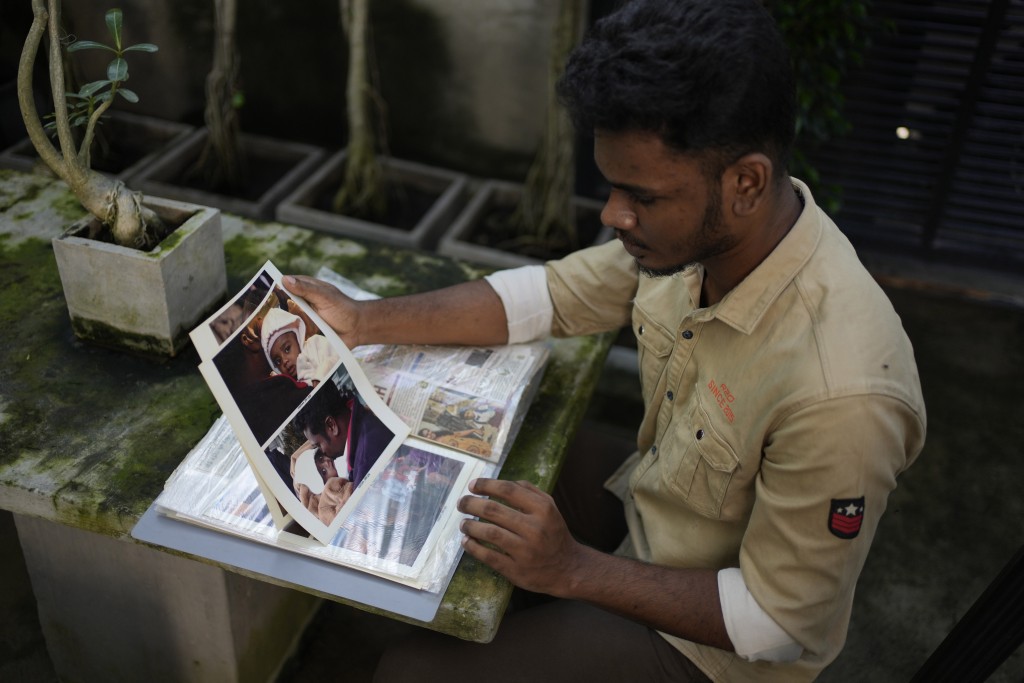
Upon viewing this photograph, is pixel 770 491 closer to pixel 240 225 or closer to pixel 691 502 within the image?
pixel 691 502

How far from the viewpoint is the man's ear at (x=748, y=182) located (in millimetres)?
1181

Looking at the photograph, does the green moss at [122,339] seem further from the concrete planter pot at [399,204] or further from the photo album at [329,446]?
the concrete planter pot at [399,204]

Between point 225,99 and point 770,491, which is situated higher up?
point 770,491

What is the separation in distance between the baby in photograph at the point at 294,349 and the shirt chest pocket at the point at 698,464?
54cm

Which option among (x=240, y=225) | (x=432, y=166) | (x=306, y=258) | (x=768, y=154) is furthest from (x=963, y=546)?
(x=432, y=166)

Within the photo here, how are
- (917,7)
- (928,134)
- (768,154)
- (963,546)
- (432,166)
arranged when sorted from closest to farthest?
(768,154), (963,546), (917,7), (928,134), (432,166)

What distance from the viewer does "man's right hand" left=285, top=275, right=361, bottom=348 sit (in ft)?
5.00

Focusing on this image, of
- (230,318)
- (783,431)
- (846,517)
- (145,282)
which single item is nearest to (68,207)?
(145,282)

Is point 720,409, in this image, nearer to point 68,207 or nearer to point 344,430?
point 344,430

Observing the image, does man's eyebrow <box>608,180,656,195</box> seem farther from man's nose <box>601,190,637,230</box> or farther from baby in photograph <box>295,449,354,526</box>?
baby in photograph <box>295,449,354,526</box>

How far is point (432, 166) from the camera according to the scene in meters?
3.41

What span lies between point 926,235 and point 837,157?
17.2 inches

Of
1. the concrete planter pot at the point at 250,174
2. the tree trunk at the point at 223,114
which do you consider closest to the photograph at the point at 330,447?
the concrete planter pot at the point at 250,174

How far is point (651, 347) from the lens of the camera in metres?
1.54
